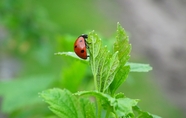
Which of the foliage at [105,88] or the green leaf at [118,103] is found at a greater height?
the foliage at [105,88]

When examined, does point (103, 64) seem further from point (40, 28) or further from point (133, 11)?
point (133, 11)

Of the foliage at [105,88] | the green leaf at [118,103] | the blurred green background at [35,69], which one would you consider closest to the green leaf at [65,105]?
the foliage at [105,88]

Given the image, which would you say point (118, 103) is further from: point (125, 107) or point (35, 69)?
point (35, 69)

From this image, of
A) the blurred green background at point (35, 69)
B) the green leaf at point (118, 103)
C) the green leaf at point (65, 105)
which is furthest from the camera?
the blurred green background at point (35, 69)

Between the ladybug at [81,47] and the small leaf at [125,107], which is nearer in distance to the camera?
the small leaf at [125,107]

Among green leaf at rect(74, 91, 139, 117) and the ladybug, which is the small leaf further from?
the ladybug

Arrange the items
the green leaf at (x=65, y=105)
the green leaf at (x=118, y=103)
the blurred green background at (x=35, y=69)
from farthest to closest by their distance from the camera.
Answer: the blurred green background at (x=35, y=69) < the green leaf at (x=65, y=105) < the green leaf at (x=118, y=103)

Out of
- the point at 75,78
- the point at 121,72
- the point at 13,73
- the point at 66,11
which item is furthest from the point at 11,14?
the point at 66,11

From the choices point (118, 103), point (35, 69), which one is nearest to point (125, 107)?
point (118, 103)

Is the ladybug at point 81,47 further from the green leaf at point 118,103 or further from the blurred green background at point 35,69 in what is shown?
the blurred green background at point 35,69
